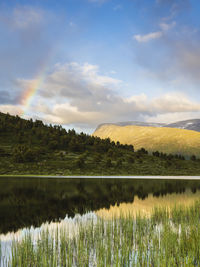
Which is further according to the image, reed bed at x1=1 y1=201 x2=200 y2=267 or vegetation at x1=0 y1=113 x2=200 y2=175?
vegetation at x1=0 y1=113 x2=200 y2=175

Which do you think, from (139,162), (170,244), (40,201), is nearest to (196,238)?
(170,244)

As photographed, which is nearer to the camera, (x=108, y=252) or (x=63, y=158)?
(x=108, y=252)

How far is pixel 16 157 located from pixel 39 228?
93.3m

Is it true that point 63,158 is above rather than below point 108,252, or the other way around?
below

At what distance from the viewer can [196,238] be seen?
11977 millimetres

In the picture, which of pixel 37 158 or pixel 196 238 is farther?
pixel 37 158

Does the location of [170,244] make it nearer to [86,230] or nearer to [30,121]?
[86,230]

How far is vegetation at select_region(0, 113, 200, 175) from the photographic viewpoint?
10300 centimetres

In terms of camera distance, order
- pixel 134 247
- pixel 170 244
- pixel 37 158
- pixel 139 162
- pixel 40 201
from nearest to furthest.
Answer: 1. pixel 170 244
2. pixel 134 247
3. pixel 40 201
4. pixel 37 158
5. pixel 139 162

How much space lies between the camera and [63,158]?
4769 inches

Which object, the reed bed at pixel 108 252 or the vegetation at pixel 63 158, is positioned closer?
the reed bed at pixel 108 252

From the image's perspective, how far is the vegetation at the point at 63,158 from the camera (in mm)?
103000

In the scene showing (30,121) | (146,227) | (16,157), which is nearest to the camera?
(146,227)

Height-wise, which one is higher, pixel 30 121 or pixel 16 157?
pixel 30 121
